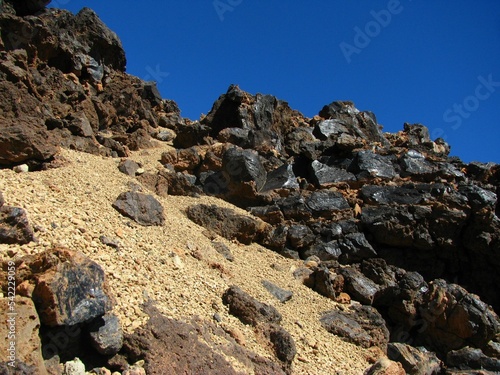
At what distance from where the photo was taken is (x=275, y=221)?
57.1 feet

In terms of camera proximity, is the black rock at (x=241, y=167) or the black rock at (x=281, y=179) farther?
the black rock at (x=281, y=179)

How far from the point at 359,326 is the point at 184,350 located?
6585mm

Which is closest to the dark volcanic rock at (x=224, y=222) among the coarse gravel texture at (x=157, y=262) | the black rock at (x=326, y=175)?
the coarse gravel texture at (x=157, y=262)

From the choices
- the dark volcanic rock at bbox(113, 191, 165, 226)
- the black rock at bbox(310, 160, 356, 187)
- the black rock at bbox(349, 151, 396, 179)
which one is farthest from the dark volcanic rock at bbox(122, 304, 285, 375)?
the black rock at bbox(349, 151, 396, 179)

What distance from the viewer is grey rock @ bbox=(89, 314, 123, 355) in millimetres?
6305

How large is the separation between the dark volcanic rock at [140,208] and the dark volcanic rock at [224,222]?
8.18ft

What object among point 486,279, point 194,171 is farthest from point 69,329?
point 486,279

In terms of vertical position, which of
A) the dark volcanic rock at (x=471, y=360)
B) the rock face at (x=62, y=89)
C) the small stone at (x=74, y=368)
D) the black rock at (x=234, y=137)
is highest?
the black rock at (x=234, y=137)

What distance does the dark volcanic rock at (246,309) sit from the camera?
9.39m

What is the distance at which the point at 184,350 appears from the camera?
7.22 metres

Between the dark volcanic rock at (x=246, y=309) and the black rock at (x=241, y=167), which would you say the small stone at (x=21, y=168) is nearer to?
the dark volcanic rock at (x=246, y=309)

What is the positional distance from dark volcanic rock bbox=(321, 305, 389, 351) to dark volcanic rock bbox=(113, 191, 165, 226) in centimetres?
547

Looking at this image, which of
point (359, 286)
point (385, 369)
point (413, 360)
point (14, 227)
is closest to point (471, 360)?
point (413, 360)

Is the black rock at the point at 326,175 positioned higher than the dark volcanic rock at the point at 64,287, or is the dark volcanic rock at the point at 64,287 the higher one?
the black rock at the point at 326,175
